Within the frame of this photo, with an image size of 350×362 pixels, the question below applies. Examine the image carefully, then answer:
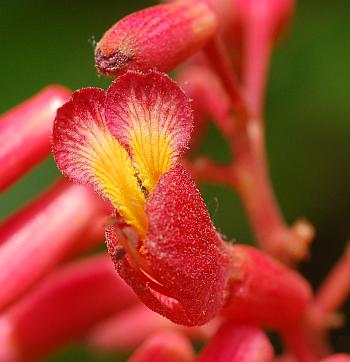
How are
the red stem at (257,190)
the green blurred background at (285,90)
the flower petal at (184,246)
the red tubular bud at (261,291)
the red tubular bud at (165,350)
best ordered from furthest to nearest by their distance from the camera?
the green blurred background at (285,90)
the red stem at (257,190)
the red tubular bud at (165,350)
the red tubular bud at (261,291)
the flower petal at (184,246)

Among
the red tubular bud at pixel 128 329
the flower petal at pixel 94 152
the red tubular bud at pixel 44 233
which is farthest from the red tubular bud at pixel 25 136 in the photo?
the red tubular bud at pixel 128 329

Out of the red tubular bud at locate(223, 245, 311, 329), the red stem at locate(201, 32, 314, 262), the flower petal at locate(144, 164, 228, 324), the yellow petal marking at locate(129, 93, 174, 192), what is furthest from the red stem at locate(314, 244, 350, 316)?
the yellow petal marking at locate(129, 93, 174, 192)

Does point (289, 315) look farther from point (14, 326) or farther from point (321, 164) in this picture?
point (321, 164)

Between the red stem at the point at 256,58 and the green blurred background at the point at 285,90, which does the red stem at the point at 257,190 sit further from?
the green blurred background at the point at 285,90

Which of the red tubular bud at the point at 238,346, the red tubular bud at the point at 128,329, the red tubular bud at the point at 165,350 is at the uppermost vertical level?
the red tubular bud at the point at 238,346

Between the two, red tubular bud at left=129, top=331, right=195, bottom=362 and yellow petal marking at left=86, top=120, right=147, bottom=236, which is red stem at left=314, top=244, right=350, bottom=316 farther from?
yellow petal marking at left=86, top=120, right=147, bottom=236

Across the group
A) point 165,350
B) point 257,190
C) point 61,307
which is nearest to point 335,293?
point 257,190

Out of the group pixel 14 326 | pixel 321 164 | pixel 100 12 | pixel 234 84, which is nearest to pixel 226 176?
pixel 234 84
